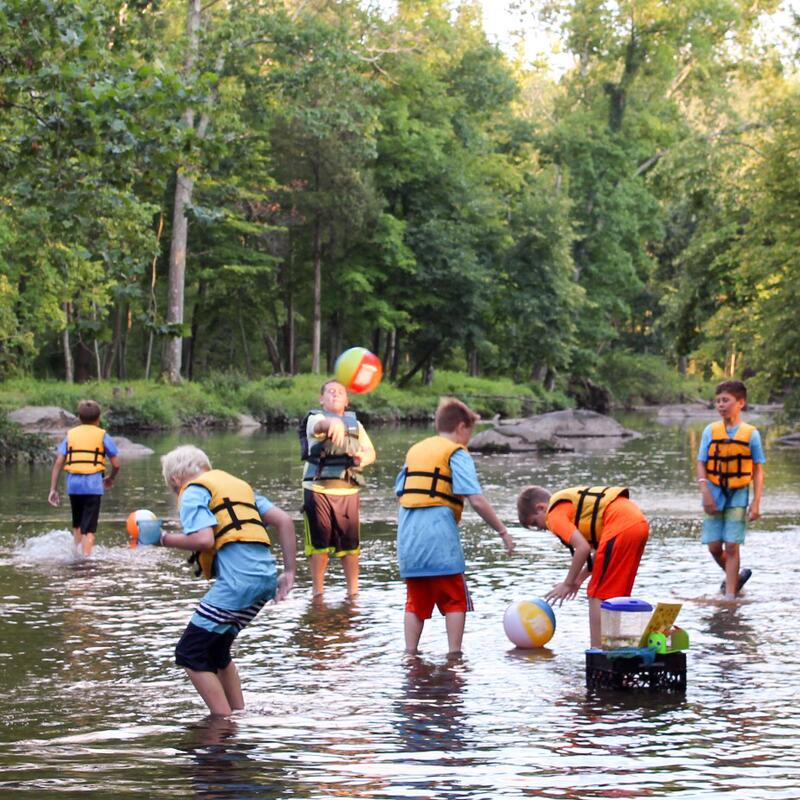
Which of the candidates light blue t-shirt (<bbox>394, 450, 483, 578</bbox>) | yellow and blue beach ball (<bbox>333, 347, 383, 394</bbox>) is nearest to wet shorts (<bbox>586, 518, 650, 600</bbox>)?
light blue t-shirt (<bbox>394, 450, 483, 578</bbox>)

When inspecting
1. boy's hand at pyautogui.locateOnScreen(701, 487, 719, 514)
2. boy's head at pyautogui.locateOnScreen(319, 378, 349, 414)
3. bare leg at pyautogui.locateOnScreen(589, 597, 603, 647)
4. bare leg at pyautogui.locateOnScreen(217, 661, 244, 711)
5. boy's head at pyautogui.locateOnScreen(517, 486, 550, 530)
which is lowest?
bare leg at pyautogui.locateOnScreen(217, 661, 244, 711)

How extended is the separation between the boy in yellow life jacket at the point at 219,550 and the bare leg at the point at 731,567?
5869 mm

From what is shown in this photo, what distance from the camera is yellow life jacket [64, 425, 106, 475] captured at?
1598 cm

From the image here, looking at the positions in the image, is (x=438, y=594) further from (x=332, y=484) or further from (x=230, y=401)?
(x=230, y=401)

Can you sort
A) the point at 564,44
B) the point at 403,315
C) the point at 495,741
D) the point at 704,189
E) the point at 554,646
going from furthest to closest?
the point at 564,44, the point at 403,315, the point at 704,189, the point at 554,646, the point at 495,741

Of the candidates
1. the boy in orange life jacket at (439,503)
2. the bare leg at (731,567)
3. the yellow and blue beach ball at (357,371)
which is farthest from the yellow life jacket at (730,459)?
the boy in orange life jacket at (439,503)

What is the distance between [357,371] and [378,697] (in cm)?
535

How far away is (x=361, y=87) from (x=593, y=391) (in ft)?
76.2

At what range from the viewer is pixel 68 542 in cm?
1689

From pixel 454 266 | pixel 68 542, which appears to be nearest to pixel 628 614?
pixel 68 542

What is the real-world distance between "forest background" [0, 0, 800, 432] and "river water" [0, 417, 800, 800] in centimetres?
1705

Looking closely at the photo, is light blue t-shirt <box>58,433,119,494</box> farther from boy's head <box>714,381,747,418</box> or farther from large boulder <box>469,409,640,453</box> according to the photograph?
large boulder <box>469,409,640,453</box>

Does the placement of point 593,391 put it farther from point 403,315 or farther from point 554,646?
point 554,646

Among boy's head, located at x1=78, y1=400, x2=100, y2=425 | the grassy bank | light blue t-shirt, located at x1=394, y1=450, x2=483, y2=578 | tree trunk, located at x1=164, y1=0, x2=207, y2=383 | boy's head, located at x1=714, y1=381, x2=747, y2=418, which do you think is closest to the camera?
light blue t-shirt, located at x1=394, y1=450, x2=483, y2=578
